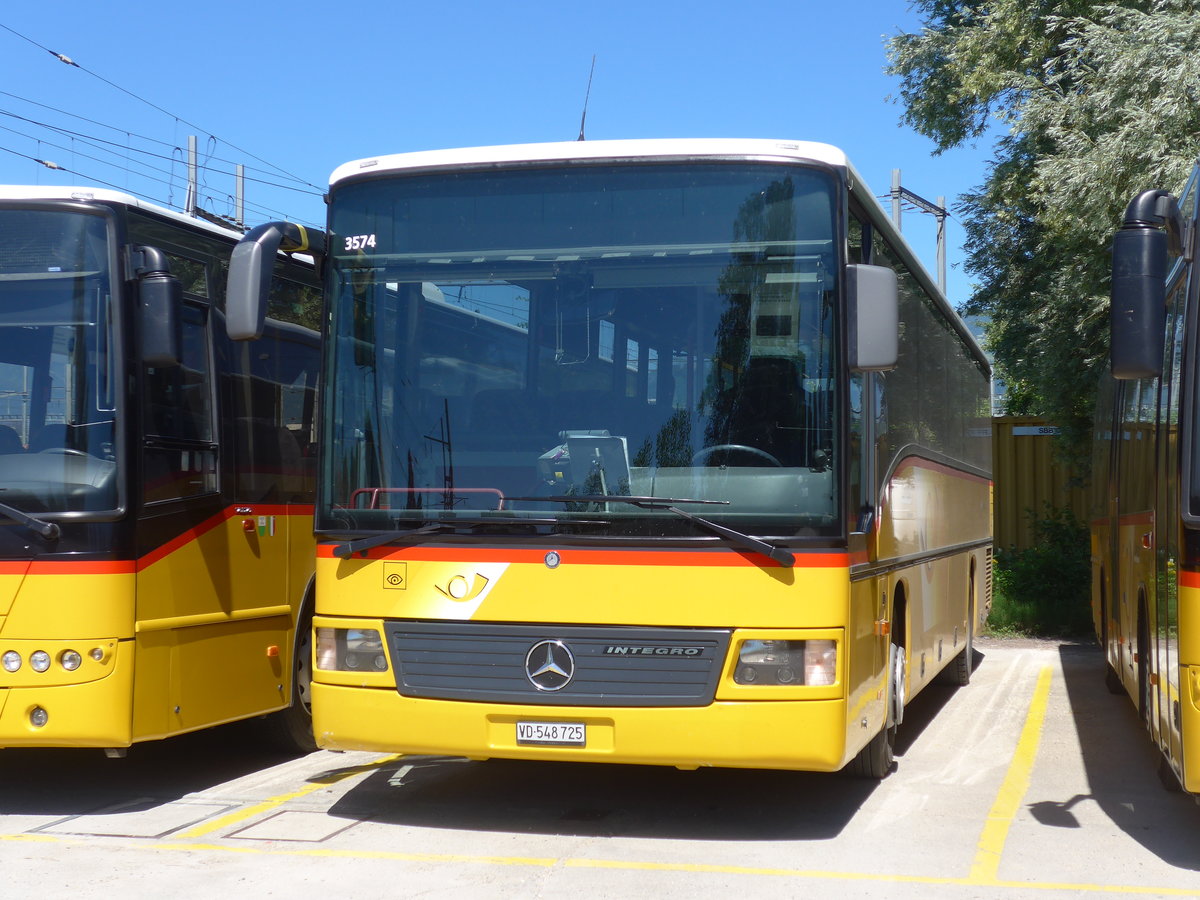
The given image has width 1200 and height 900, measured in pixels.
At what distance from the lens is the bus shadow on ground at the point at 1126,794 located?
22.4 ft

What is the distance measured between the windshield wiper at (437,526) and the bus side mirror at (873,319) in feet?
5.15

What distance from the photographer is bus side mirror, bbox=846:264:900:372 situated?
636cm

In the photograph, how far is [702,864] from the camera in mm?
6238

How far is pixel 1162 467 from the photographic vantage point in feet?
23.3

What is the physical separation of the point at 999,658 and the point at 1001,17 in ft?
28.6

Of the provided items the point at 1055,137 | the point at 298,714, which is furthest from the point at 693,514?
the point at 1055,137

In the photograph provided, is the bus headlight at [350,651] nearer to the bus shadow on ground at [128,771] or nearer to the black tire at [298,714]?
the bus shadow on ground at [128,771]

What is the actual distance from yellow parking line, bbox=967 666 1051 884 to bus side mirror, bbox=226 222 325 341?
13.1 ft

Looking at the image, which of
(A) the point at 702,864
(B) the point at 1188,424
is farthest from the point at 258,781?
(B) the point at 1188,424

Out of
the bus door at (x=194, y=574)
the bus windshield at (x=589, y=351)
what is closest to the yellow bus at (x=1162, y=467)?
the bus windshield at (x=589, y=351)

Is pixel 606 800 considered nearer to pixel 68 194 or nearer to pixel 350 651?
pixel 350 651

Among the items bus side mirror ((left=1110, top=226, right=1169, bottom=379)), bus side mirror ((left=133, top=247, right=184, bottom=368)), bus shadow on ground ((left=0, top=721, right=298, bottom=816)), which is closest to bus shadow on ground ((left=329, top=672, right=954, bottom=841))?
bus shadow on ground ((left=0, top=721, right=298, bottom=816))

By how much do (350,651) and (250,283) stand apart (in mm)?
1793

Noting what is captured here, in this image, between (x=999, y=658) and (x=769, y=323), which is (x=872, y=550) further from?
(x=999, y=658)
